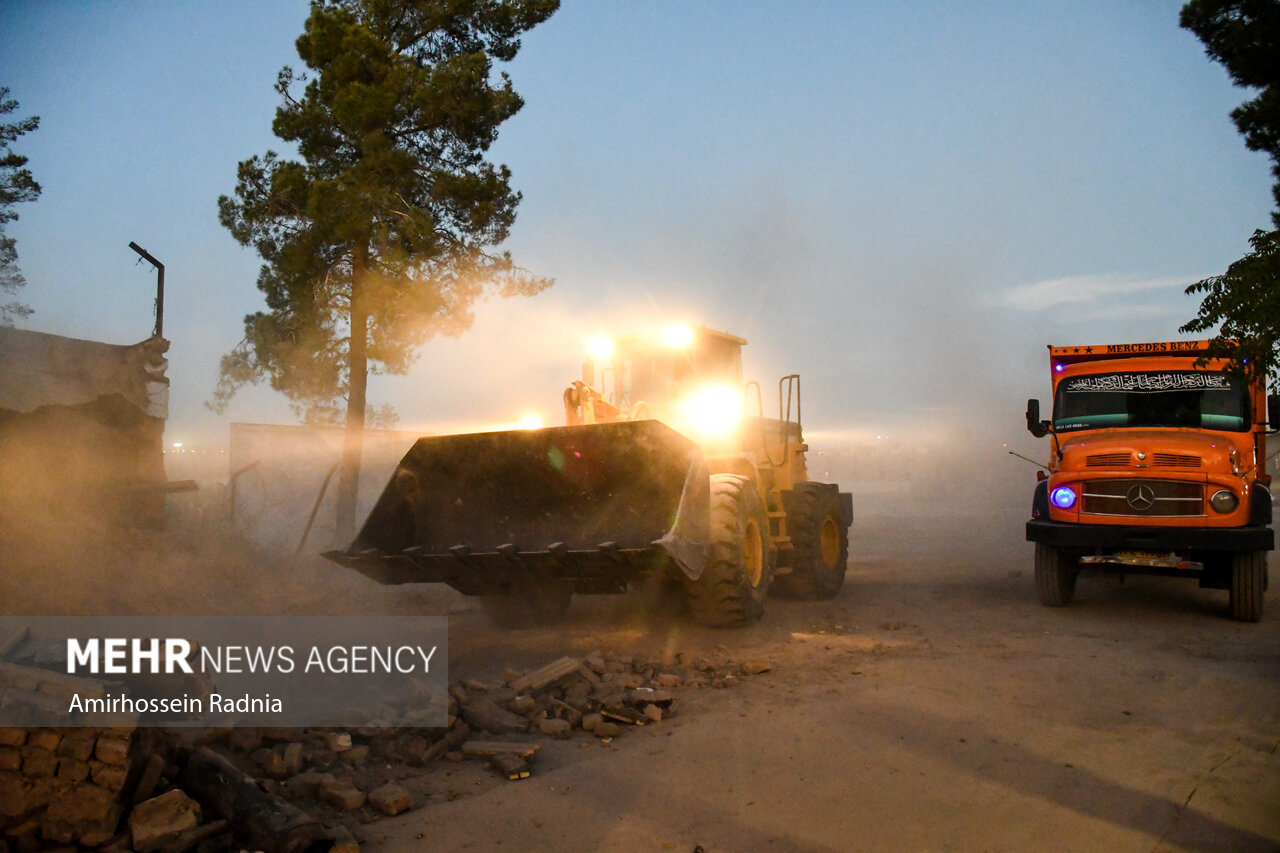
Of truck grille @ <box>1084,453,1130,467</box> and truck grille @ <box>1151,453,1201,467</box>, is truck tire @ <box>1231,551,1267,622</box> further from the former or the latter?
truck grille @ <box>1084,453,1130,467</box>

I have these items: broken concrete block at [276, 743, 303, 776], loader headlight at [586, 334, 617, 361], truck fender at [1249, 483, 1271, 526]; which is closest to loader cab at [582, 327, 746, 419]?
loader headlight at [586, 334, 617, 361]

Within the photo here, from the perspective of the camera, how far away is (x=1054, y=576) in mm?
9109

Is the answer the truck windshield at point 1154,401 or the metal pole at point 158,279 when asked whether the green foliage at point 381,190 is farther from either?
the truck windshield at point 1154,401

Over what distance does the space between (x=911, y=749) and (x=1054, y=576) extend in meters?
5.20

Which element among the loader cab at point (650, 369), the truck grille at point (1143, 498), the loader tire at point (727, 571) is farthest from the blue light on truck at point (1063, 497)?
the loader cab at point (650, 369)

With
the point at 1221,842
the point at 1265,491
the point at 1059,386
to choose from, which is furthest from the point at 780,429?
the point at 1221,842

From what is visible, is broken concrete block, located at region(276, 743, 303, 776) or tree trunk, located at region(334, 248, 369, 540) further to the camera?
tree trunk, located at region(334, 248, 369, 540)

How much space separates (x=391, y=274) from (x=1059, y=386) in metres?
8.95

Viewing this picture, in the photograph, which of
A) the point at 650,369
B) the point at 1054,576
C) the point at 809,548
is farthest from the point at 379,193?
the point at 1054,576

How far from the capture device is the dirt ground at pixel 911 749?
385cm

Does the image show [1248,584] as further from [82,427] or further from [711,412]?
[82,427]

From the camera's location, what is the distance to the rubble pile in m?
3.65

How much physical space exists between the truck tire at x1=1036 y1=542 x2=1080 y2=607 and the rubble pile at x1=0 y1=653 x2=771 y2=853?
536 centimetres

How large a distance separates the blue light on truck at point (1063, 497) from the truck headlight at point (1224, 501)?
1179 millimetres
